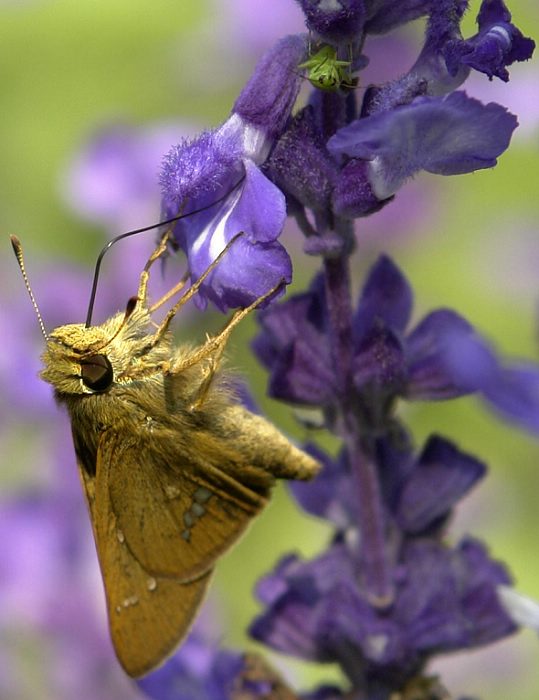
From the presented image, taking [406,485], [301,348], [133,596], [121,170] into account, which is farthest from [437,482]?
[121,170]

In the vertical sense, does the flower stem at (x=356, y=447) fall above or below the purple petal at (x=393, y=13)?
below

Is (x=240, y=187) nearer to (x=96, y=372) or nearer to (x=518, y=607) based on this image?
(x=96, y=372)

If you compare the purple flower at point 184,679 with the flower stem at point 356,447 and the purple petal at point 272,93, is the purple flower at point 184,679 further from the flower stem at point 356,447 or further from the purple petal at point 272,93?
the purple petal at point 272,93

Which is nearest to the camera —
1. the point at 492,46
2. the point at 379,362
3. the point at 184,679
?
the point at 492,46

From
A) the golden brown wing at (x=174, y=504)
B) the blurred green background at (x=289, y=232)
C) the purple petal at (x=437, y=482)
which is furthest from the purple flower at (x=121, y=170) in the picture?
the purple petal at (x=437, y=482)

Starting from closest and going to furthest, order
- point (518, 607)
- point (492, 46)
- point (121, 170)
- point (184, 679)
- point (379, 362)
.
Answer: point (492, 46) < point (379, 362) < point (518, 607) < point (184, 679) < point (121, 170)

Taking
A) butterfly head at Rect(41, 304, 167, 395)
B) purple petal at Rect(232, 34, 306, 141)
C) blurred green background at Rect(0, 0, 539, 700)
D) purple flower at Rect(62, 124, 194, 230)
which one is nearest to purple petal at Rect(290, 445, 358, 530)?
butterfly head at Rect(41, 304, 167, 395)

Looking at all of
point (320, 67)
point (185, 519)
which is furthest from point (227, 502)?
point (320, 67)
